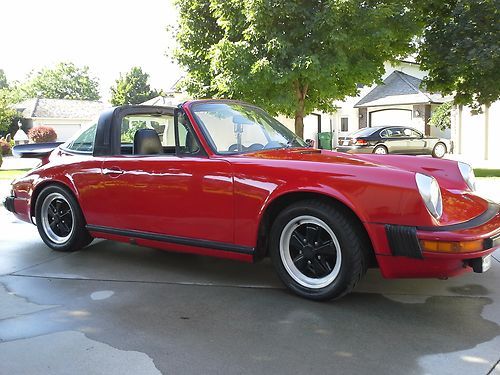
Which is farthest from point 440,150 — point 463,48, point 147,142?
point 147,142

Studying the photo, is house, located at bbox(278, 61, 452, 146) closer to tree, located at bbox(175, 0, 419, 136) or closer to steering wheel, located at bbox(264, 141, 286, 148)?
tree, located at bbox(175, 0, 419, 136)

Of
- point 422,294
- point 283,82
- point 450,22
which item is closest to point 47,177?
point 422,294

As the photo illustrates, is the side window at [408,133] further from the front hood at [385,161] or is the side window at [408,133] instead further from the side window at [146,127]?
the side window at [146,127]

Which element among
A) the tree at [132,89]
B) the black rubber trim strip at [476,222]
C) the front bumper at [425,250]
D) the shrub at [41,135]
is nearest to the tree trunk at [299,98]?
the black rubber trim strip at [476,222]

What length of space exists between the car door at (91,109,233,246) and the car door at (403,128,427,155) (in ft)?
56.4

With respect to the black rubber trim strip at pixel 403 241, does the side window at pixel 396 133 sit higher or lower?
higher

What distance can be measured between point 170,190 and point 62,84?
101671 millimetres

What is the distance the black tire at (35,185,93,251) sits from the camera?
4961mm

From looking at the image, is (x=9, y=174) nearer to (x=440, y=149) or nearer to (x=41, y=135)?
(x=440, y=149)

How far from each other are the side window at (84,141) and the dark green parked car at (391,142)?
48.7ft

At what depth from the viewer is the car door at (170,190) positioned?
3.84m

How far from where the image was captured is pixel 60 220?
5.21 m

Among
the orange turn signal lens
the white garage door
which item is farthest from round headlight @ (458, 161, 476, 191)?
the white garage door

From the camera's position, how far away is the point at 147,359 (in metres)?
2.78
